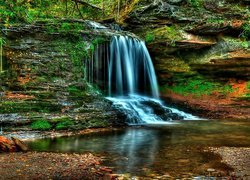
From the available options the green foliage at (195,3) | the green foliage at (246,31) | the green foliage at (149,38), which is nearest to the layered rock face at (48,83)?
the green foliage at (149,38)

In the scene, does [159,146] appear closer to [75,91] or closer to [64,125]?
[64,125]

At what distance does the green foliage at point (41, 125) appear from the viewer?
1090cm

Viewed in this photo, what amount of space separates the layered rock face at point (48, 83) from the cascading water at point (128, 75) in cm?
140

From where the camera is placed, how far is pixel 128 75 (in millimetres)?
18141

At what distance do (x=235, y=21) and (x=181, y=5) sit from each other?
3227 millimetres

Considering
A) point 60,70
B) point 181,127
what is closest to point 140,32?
point 60,70

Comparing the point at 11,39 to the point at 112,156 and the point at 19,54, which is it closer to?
the point at 19,54

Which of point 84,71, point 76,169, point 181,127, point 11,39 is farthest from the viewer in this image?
point 84,71

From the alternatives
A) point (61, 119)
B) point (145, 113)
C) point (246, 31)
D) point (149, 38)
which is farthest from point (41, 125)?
point (246, 31)

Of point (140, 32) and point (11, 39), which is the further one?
point (140, 32)

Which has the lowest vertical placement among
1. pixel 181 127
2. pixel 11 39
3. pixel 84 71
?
pixel 181 127

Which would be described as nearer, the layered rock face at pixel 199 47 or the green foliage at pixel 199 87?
the layered rock face at pixel 199 47

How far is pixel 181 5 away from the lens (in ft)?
65.9

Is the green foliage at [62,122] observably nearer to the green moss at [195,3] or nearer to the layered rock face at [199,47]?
the layered rock face at [199,47]
